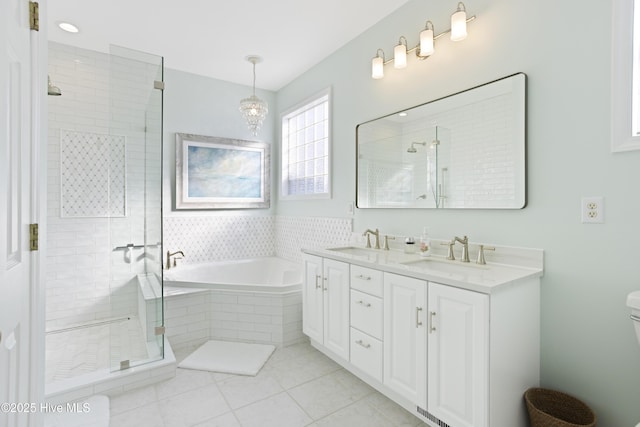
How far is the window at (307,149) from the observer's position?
355 cm

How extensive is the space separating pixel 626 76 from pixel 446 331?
1430 millimetres

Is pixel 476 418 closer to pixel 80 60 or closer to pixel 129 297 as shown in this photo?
pixel 129 297

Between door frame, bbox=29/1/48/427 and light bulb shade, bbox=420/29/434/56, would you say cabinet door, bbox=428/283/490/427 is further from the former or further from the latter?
door frame, bbox=29/1/48/427

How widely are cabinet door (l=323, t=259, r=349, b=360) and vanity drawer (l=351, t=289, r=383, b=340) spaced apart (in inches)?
3.3

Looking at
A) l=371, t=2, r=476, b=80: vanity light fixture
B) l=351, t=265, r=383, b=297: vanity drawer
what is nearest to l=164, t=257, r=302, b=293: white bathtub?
l=351, t=265, r=383, b=297: vanity drawer

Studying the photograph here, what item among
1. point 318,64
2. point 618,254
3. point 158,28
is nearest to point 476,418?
point 618,254

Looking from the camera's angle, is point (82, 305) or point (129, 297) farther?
point (82, 305)

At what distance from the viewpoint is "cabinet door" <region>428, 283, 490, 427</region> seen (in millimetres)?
1414

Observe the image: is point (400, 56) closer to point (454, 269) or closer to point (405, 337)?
point (454, 269)

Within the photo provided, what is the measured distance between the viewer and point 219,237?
13.0ft

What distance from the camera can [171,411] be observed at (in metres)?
1.94

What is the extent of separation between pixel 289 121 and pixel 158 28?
1.76m

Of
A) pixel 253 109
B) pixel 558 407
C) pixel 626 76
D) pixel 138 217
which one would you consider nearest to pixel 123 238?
pixel 138 217

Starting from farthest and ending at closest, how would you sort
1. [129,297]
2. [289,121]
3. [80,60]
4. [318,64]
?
[289,121]
[318,64]
[80,60]
[129,297]
